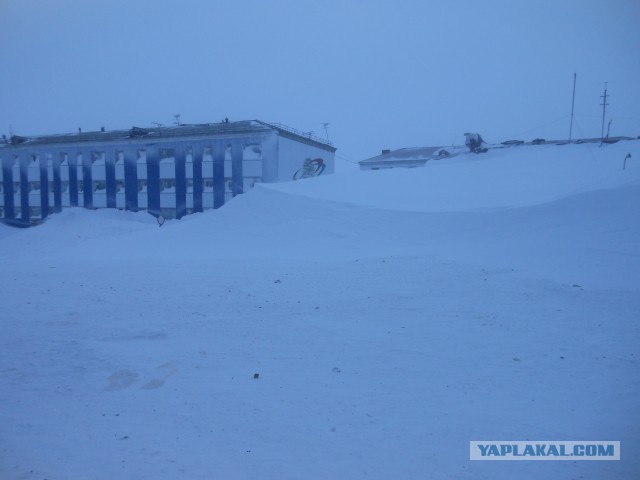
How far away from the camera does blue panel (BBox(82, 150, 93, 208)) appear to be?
37.4 m

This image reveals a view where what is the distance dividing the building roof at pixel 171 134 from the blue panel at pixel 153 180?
4.11 feet

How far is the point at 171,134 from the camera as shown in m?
34.7

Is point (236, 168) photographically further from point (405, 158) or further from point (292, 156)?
point (405, 158)

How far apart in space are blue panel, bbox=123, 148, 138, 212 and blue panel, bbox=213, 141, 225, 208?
708 cm

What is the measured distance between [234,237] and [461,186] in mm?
9724

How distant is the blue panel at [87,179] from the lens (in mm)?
37438

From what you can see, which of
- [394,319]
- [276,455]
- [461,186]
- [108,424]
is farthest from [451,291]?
[461,186]

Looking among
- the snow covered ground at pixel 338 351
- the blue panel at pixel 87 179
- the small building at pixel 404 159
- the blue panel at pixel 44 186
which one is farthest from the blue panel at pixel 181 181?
the snow covered ground at pixel 338 351

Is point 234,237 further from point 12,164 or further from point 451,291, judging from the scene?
point 12,164

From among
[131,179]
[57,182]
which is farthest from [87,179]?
[131,179]

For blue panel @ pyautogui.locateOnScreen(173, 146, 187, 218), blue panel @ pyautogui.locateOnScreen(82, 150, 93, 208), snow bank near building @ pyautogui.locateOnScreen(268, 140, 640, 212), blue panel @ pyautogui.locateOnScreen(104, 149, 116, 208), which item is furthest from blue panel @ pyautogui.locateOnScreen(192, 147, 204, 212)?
snow bank near building @ pyautogui.locateOnScreen(268, 140, 640, 212)

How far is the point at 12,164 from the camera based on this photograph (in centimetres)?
4059

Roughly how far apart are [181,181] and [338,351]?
99.0 feet

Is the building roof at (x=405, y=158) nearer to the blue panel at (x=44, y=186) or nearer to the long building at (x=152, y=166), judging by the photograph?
the long building at (x=152, y=166)
